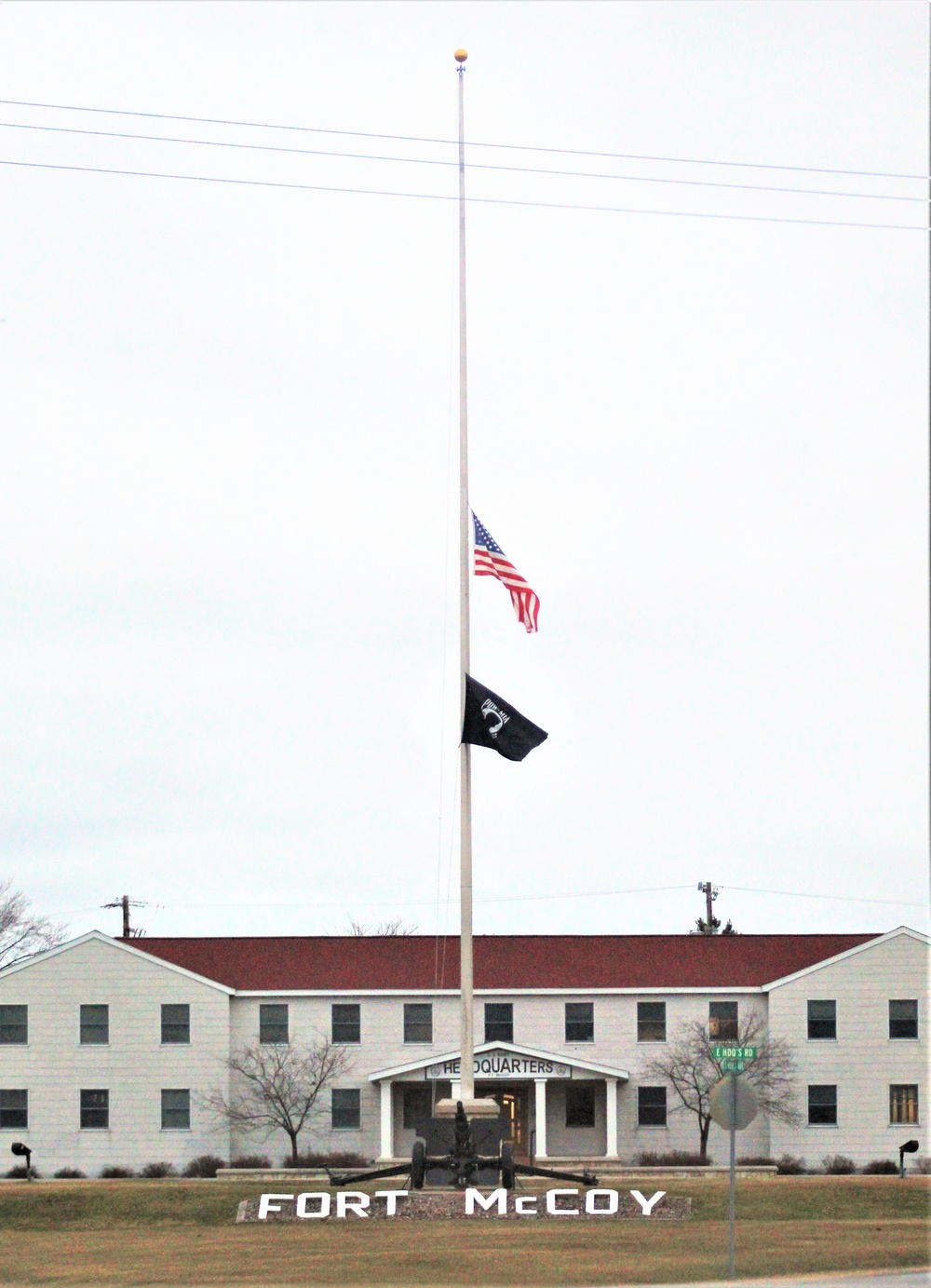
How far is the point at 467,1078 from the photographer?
33312 mm

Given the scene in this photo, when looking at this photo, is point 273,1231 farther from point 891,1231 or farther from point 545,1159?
point 545,1159

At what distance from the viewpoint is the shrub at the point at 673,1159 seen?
55.0m

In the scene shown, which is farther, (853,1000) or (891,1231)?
(853,1000)

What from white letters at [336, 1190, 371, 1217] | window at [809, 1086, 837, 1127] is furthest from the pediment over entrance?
white letters at [336, 1190, 371, 1217]

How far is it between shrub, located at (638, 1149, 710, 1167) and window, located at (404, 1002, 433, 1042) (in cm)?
773

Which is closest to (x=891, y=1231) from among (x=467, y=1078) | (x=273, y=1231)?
(x=467, y=1078)

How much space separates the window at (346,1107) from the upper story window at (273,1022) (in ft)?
8.13

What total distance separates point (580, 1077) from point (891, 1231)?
82.3ft

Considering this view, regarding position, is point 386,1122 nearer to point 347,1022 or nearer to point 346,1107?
point 346,1107

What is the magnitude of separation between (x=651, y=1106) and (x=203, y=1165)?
13875mm

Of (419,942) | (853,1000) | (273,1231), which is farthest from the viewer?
(419,942)

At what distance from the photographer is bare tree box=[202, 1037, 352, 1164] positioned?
5659 cm

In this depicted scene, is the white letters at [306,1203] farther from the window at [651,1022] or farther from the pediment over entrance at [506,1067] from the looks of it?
the window at [651,1022]

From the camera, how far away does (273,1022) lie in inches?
→ 2325
